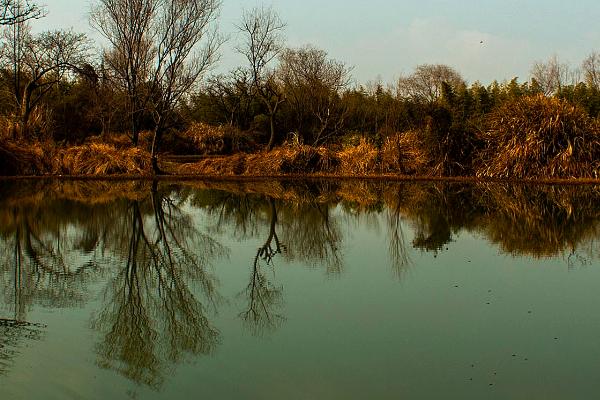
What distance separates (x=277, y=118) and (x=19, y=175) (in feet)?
49.4

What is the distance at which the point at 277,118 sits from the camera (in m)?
33.6

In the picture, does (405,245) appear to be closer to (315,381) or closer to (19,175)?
(315,381)

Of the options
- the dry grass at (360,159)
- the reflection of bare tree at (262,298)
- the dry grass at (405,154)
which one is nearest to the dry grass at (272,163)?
the dry grass at (360,159)

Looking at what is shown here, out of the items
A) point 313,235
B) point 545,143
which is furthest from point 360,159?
point 313,235

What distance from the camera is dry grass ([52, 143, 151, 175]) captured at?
2234cm

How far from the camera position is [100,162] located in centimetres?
2245

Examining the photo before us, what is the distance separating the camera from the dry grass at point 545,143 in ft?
67.9

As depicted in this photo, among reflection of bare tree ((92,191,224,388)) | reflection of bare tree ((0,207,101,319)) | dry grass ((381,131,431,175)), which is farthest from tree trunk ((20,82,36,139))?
reflection of bare tree ((92,191,224,388))

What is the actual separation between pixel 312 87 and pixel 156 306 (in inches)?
1045

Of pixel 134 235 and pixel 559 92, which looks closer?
pixel 134 235

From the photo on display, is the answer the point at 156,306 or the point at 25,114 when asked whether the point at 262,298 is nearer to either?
the point at 156,306

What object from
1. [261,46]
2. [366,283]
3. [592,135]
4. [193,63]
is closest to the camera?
[366,283]

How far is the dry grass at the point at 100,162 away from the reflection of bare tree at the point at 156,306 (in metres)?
11.7

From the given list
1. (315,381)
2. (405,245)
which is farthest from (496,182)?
(315,381)
